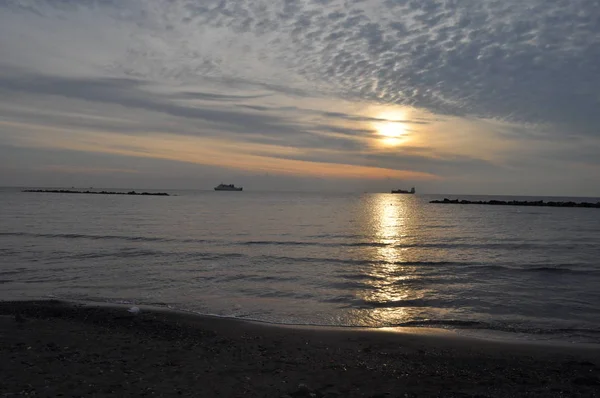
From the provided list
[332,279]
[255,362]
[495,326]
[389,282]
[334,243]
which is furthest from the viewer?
[334,243]

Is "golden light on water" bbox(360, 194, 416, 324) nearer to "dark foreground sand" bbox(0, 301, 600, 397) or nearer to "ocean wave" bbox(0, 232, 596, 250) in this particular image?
"ocean wave" bbox(0, 232, 596, 250)

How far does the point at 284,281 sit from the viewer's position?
18.6 metres

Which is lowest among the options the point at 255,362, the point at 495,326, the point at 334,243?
the point at 334,243

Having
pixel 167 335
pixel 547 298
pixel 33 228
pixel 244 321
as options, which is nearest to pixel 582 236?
pixel 547 298

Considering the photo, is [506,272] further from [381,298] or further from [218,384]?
[218,384]

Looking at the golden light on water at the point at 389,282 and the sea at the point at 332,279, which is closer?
the sea at the point at 332,279

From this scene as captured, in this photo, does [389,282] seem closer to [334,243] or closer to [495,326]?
[495,326]

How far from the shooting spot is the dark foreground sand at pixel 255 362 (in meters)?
7.30

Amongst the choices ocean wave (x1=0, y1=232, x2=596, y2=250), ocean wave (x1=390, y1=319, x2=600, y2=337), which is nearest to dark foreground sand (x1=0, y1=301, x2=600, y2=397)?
ocean wave (x1=390, y1=319, x2=600, y2=337)

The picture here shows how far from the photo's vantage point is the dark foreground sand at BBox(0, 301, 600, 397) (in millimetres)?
7305

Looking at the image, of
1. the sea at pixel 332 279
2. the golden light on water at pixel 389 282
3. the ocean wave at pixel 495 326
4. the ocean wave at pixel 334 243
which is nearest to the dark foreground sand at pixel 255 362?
the ocean wave at pixel 495 326

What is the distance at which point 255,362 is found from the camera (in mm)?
8680

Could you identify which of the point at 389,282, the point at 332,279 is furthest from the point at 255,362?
the point at 389,282

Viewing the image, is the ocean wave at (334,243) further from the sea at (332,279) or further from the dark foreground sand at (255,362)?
the dark foreground sand at (255,362)
